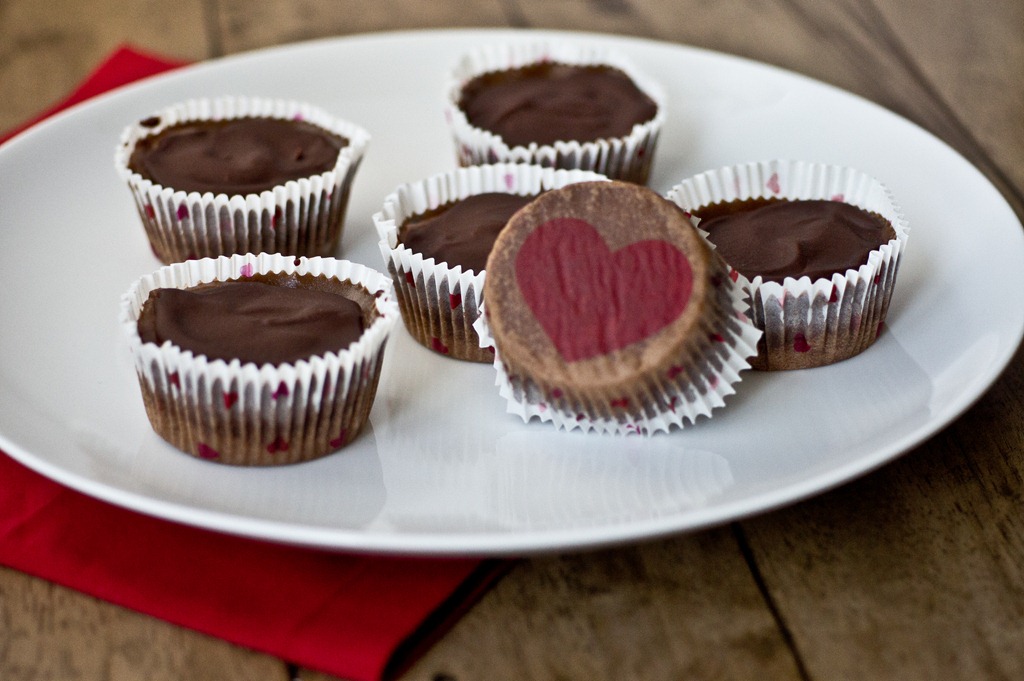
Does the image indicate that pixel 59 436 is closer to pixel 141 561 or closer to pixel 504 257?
pixel 141 561

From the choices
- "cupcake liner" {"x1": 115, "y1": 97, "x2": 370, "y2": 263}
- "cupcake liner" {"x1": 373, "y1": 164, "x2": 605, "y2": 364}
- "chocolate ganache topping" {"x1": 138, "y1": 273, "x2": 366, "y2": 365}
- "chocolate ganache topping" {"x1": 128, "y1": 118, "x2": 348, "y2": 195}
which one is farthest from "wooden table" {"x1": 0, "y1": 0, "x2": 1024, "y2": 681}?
"chocolate ganache topping" {"x1": 128, "y1": 118, "x2": 348, "y2": 195}

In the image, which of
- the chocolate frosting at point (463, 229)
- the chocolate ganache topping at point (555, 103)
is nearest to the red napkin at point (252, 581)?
the chocolate frosting at point (463, 229)

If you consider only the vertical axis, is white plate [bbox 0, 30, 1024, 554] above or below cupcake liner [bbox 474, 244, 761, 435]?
below

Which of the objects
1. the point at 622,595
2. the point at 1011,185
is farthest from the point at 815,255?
the point at 1011,185

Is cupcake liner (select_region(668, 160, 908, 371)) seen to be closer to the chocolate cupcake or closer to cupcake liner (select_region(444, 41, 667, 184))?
the chocolate cupcake

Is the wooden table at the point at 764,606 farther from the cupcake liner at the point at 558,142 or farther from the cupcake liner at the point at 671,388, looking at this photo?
the cupcake liner at the point at 558,142
